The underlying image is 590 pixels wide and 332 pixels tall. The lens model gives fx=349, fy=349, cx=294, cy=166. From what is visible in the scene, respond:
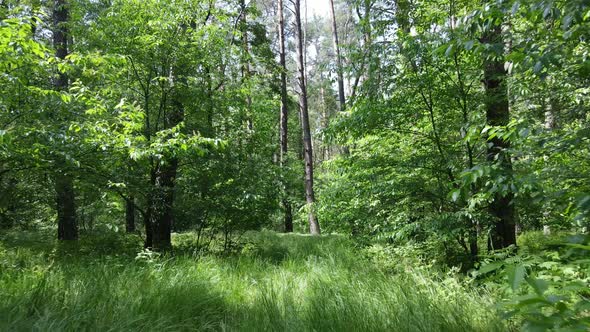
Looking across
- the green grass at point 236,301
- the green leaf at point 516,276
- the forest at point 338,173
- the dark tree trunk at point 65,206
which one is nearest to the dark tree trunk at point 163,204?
the forest at point 338,173

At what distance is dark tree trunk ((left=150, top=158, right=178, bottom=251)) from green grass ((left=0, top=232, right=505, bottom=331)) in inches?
67.0

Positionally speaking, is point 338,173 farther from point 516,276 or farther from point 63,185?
point 516,276

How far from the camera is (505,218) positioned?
4.80 meters

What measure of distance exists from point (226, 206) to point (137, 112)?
108 inches

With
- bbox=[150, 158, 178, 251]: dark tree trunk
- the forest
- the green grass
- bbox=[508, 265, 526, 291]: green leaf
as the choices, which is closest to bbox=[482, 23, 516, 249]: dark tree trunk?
the forest

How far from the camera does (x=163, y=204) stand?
6.52 m

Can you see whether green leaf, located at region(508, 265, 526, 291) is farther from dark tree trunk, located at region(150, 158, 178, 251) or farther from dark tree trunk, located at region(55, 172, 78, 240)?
dark tree trunk, located at region(150, 158, 178, 251)

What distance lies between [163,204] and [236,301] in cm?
322

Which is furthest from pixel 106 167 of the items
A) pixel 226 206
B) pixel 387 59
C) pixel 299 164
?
pixel 299 164

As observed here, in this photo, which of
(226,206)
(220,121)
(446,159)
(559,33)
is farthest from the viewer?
(220,121)

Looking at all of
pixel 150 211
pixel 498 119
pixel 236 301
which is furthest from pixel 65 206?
pixel 498 119

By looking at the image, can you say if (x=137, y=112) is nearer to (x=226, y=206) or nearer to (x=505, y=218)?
(x=226, y=206)

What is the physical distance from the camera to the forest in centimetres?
255

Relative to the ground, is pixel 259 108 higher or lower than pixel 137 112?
higher
